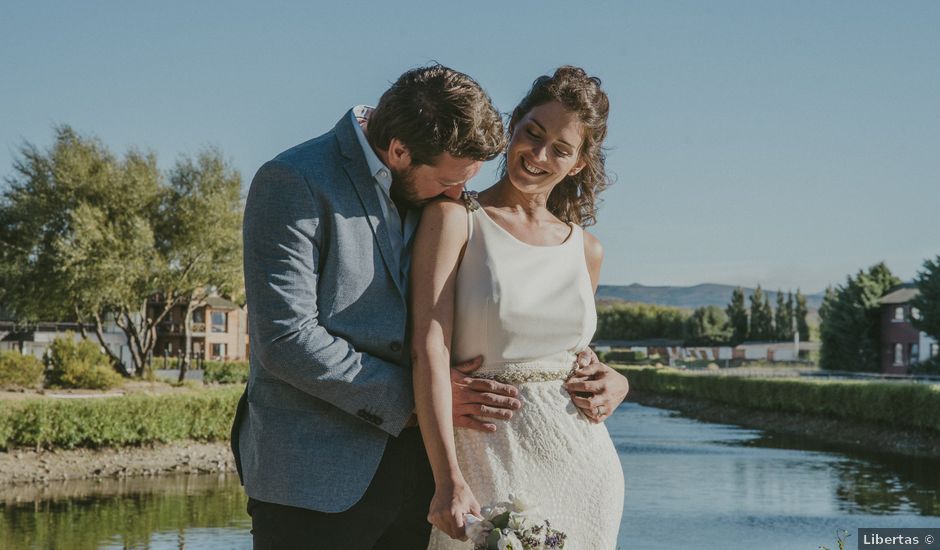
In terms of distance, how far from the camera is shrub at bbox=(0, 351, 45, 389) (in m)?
26.4

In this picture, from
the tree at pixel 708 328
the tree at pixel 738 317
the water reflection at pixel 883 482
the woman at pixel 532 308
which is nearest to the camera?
the woman at pixel 532 308

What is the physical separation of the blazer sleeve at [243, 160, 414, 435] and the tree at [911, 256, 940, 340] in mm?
43693

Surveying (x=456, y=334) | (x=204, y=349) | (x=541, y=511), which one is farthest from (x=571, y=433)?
(x=204, y=349)

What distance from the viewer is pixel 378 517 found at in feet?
8.12

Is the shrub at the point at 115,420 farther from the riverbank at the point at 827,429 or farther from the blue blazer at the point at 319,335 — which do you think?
the blue blazer at the point at 319,335

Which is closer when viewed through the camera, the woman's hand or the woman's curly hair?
the woman's hand

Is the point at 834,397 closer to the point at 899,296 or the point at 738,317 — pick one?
the point at 899,296

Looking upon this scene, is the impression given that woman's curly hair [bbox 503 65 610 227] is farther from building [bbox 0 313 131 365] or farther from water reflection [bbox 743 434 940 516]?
building [bbox 0 313 131 365]

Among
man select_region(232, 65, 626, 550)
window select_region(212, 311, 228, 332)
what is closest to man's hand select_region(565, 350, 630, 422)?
man select_region(232, 65, 626, 550)

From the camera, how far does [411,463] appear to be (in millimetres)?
2553

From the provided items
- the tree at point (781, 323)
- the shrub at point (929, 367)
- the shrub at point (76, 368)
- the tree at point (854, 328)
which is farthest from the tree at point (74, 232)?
the tree at point (781, 323)

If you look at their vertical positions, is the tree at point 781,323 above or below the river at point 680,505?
above

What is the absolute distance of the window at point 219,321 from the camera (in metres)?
60.1

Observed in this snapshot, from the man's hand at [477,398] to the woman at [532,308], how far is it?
0.03m
